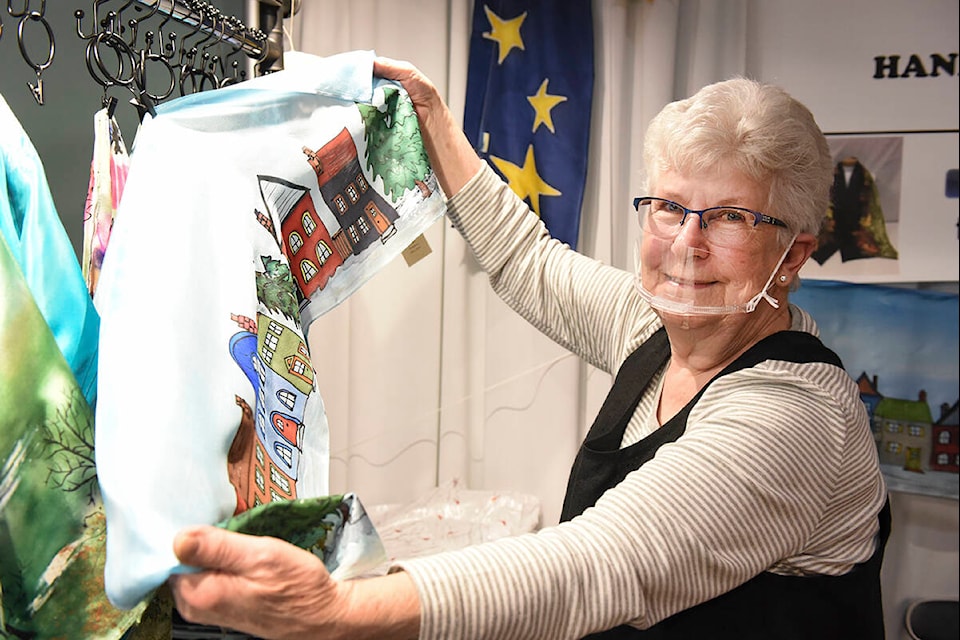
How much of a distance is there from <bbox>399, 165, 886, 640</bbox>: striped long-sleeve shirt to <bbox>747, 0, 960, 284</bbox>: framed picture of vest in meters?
1.30

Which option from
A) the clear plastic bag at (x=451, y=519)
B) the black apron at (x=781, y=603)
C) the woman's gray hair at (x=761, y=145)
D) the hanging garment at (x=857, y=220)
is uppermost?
the hanging garment at (x=857, y=220)

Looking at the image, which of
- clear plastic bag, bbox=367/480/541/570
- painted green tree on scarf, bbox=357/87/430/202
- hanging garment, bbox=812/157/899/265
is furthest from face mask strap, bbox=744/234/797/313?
hanging garment, bbox=812/157/899/265

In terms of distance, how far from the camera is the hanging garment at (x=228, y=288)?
0.61 meters

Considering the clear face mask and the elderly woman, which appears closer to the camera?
the elderly woman

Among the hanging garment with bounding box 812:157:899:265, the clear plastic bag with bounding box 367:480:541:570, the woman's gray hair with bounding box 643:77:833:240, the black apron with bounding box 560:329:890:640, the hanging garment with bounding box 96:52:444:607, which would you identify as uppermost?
the hanging garment with bounding box 812:157:899:265

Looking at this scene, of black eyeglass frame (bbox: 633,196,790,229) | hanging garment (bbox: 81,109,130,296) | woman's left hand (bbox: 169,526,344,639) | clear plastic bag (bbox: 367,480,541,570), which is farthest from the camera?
clear plastic bag (bbox: 367,480,541,570)

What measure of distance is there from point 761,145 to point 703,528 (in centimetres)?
45

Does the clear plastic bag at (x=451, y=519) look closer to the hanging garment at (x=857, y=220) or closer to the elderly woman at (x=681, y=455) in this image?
the elderly woman at (x=681, y=455)

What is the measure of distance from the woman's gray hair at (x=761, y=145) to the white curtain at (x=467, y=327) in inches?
42.3

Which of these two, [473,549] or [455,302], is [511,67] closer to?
[455,302]

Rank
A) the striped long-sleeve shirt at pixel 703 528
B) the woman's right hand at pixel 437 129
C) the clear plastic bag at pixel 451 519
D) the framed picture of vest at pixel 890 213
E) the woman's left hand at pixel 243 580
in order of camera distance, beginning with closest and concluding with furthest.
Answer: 1. the woman's left hand at pixel 243 580
2. the striped long-sleeve shirt at pixel 703 528
3. the woman's right hand at pixel 437 129
4. the clear plastic bag at pixel 451 519
5. the framed picture of vest at pixel 890 213

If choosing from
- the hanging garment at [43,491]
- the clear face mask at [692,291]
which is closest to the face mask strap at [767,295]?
the clear face mask at [692,291]

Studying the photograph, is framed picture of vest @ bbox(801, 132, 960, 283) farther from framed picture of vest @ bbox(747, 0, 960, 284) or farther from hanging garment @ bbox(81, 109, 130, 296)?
hanging garment @ bbox(81, 109, 130, 296)

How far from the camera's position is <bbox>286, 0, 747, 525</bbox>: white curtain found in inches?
81.4
